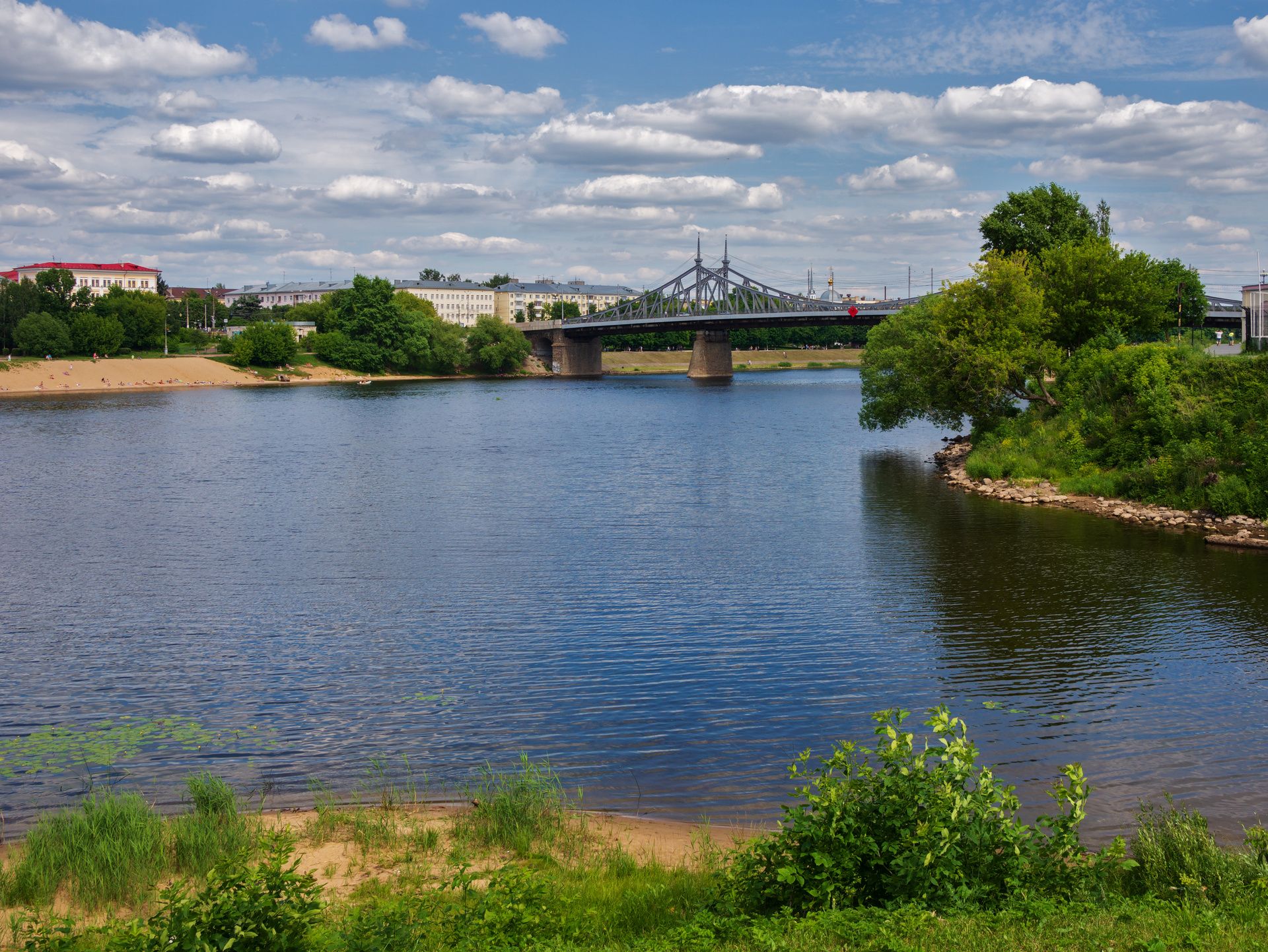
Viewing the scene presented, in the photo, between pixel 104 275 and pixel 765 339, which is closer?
pixel 765 339

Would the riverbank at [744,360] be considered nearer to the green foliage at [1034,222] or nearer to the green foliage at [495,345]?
the green foliage at [495,345]

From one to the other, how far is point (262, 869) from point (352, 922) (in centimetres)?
65

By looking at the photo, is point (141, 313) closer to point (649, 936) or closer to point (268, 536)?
point (268, 536)

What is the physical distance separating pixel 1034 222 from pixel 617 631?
Answer: 39.7 m

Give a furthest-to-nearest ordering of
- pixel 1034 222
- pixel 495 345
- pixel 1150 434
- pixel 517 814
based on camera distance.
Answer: pixel 495 345 < pixel 1034 222 < pixel 1150 434 < pixel 517 814

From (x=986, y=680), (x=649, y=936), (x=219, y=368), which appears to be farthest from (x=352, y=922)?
(x=219, y=368)

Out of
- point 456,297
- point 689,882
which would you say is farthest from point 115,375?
point 456,297

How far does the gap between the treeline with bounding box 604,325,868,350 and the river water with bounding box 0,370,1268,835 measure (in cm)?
10299

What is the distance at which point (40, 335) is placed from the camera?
288 feet

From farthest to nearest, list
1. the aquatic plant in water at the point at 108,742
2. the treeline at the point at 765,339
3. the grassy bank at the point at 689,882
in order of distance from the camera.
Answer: the treeline at the point at 765,339, the aquatic plant in water at the point at 108,742, the grassy bank at the point at 689,882

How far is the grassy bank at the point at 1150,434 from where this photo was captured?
2545cm

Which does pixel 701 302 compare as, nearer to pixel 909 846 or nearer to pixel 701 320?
pixel 701 320

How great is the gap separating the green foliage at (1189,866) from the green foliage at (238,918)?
519 centimetres

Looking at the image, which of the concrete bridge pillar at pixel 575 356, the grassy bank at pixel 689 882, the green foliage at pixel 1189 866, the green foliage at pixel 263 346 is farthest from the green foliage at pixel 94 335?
the green foliage at pixel 1189 866
